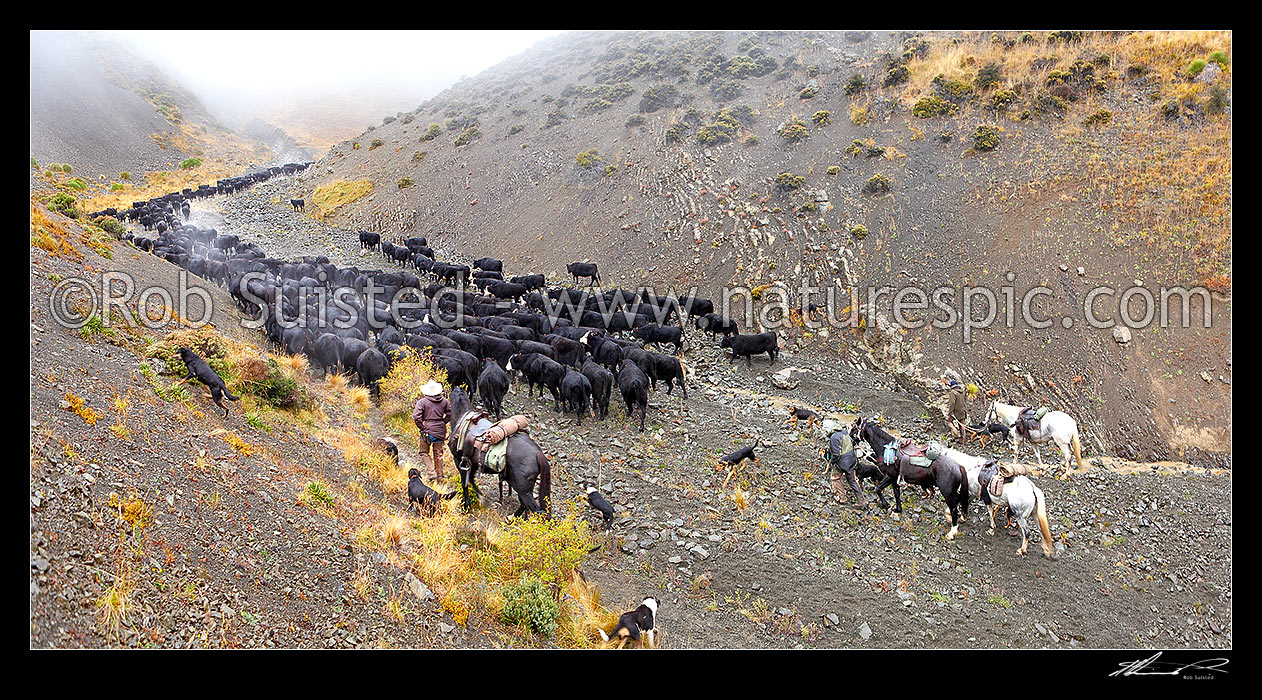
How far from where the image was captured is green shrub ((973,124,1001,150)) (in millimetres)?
24469

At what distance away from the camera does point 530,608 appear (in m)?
6.29

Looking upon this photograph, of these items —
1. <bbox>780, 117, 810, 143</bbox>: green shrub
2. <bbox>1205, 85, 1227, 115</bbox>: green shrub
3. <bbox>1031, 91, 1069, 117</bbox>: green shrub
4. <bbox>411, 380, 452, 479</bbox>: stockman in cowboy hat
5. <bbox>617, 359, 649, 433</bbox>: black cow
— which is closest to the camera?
<bbox>411, 380, 452, 479</bbox>: stockman in cowboy hat

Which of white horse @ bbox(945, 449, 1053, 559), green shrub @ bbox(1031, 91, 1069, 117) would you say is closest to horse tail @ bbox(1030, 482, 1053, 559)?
white horse @ bbox(945, 449, 1053, 559)

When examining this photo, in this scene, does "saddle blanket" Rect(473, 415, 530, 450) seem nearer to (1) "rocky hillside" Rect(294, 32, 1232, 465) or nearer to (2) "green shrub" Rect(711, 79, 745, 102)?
(1) "rocky hillside" Rect(294, 32, 1232, 465)

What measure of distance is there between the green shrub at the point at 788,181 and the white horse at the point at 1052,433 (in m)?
16.4

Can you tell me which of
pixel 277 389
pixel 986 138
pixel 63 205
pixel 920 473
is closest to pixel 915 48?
pixel 986 138

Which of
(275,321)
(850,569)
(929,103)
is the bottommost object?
(850,569)

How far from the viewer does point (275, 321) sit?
1574 cm

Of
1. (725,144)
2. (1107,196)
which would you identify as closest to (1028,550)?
(1107,196)

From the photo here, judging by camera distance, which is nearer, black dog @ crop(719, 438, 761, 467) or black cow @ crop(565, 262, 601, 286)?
black dog @ crop(719, 438, 761, 467)

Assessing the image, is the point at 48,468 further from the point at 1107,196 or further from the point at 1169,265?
the point at 1107,196

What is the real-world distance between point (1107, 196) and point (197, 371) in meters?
25.3

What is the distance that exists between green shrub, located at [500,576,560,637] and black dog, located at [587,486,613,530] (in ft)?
9.35

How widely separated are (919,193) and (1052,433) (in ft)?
47.6
